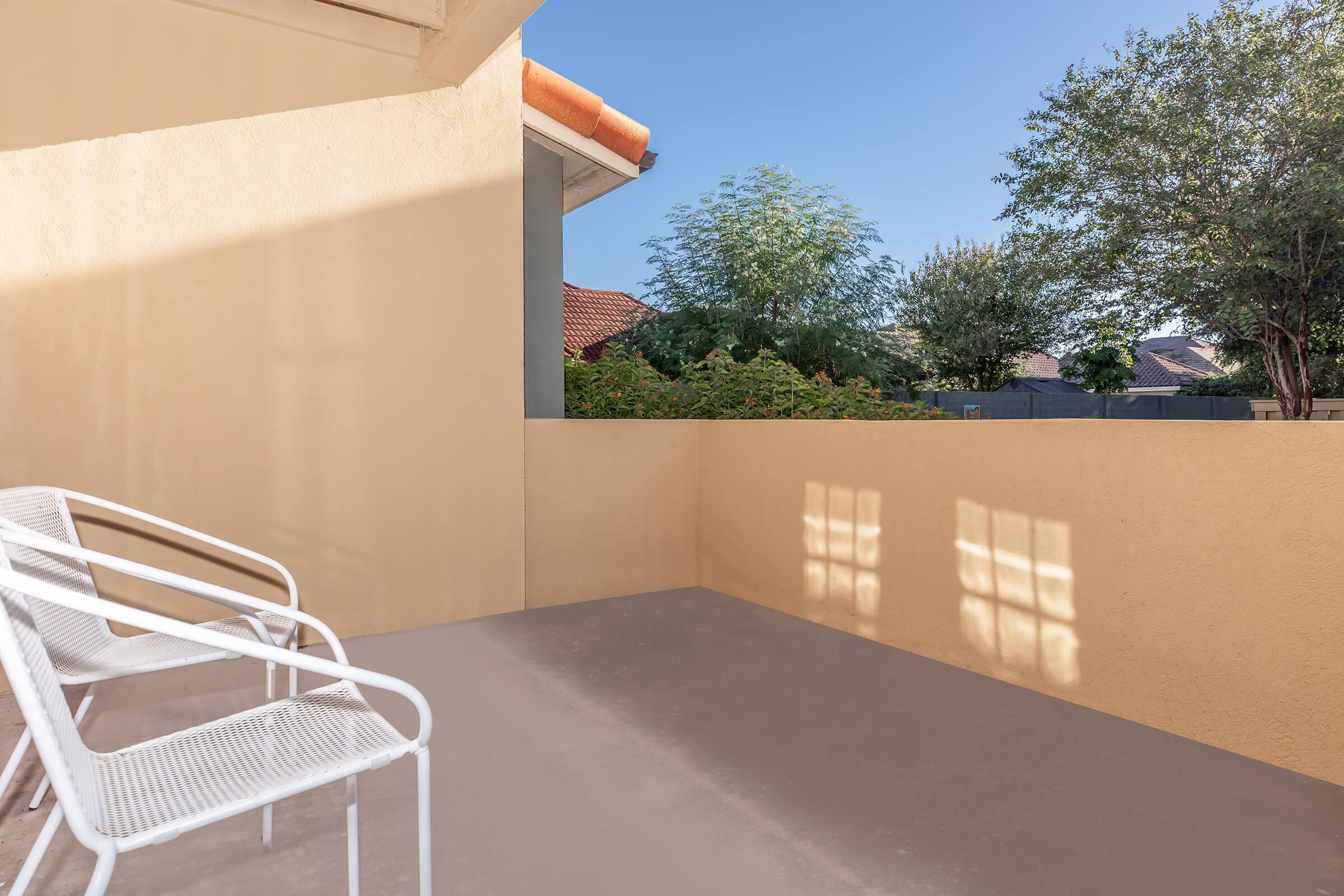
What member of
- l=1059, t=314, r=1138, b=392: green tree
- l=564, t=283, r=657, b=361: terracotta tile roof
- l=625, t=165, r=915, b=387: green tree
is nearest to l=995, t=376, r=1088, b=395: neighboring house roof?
l=1059, t=314, r=1138, b=392: green tree

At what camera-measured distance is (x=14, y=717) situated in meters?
2.69

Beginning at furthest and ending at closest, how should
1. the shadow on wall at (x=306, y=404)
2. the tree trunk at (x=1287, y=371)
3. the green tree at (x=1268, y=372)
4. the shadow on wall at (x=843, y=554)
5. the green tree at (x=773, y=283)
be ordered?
the green tree at (x=1268, y=372) < the tree trunk at (x=1287, y=371) < the green tree at (x=773, y=283) < the shadow on wall at (x=843, y=554) < the shadow on wall at (x=306, y=404)

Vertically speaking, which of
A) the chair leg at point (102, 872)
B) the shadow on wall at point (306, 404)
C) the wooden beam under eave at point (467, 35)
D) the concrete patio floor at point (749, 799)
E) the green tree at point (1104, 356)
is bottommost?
the concrete patio floor at point (749, 799)

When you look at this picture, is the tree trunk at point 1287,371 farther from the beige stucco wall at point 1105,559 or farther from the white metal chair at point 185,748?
the white metal chair at point 185,748

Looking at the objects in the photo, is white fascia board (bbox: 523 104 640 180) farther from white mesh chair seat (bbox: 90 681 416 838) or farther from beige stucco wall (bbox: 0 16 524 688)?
white mesh chair seat (bbox: 90 681 416 838)

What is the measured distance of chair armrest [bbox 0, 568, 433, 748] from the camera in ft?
3.23

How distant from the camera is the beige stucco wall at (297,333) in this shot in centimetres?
305

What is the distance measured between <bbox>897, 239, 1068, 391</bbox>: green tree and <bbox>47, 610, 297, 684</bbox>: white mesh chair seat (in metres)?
19.9

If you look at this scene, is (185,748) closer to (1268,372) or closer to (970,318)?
(1268,372)

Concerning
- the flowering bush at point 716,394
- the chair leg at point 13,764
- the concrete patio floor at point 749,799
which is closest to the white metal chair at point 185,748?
the chair leg at point 13,764

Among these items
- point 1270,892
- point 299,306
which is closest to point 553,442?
point 299,306

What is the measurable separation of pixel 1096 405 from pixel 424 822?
19.6 meters

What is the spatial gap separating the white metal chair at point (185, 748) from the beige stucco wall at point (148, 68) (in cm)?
235

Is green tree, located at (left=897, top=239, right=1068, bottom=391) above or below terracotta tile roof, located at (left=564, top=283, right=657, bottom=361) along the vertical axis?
above
